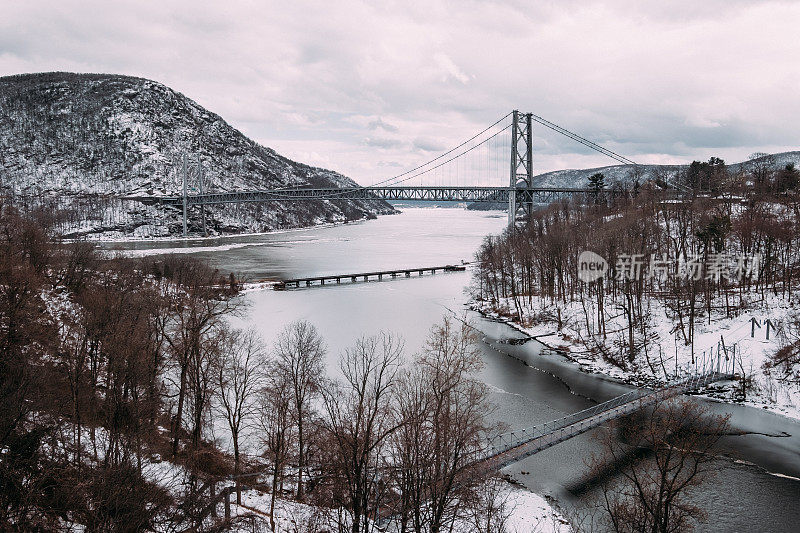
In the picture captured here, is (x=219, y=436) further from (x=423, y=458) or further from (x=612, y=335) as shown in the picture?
(x=612, y=335)

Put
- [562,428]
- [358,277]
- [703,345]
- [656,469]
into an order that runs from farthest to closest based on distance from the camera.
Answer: [358,277] → [703,345] → [562,428] → [656,469]

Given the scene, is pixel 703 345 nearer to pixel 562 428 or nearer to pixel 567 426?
pixel 567 426

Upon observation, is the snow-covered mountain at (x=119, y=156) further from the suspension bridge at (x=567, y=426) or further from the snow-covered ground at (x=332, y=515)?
the suspension bridge at (x=567, y=426)

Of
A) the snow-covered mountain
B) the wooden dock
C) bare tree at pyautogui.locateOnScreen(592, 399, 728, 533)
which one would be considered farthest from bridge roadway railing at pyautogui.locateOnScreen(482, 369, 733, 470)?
the snow-covered mountain

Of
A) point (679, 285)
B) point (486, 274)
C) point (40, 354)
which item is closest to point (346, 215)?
point (486, 274)

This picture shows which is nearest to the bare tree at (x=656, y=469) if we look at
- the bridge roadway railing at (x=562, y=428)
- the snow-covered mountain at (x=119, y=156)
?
the bridge roadway railing at (x=562, y=428)

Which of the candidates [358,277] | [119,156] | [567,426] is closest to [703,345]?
[567,426]
